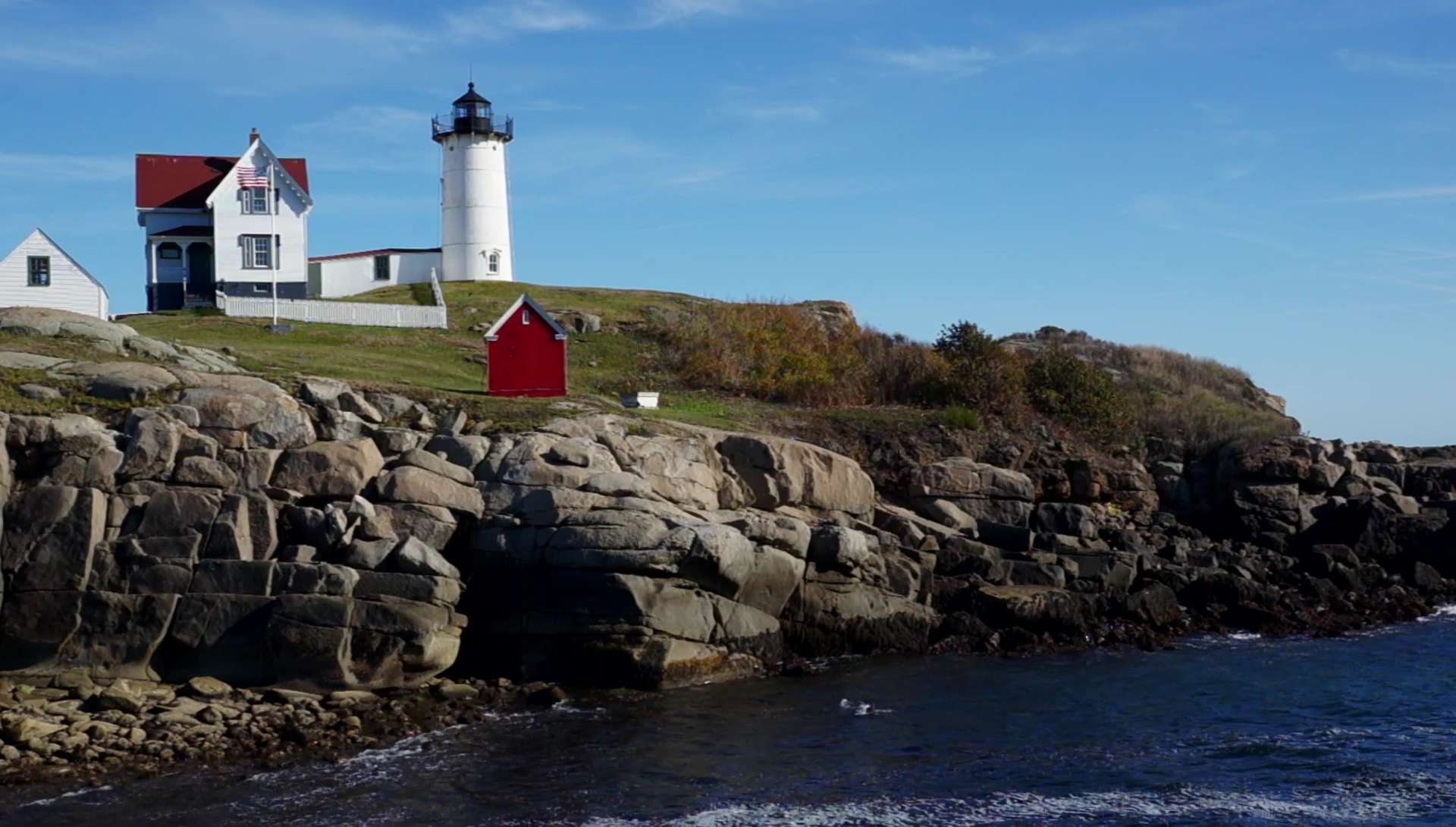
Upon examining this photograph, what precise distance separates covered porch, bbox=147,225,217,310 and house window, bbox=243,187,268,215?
183cm

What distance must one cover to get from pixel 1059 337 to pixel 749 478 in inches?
1025

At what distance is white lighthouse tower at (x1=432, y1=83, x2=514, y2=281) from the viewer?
55375 mm

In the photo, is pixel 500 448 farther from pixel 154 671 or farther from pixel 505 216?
pixel 505 216

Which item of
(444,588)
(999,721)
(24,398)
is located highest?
(24,398)

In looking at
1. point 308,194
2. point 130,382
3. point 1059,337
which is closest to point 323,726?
point 130,382

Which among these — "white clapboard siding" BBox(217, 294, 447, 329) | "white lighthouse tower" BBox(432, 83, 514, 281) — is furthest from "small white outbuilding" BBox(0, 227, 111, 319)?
"white lighthouse tower" BBox(432, 83, 514, 281)

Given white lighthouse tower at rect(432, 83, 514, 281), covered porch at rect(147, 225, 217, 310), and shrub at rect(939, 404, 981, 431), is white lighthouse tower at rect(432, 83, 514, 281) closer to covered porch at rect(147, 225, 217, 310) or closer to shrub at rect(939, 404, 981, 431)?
covered porch at rect(147, 225, 217, 310)

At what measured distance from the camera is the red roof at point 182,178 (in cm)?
4819

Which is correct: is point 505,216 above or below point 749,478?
above

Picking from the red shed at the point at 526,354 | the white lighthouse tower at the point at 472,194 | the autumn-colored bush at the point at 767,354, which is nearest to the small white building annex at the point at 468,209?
the white lighthouse tower at the point at 472,194

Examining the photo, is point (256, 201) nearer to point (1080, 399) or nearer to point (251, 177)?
point (251, 177)

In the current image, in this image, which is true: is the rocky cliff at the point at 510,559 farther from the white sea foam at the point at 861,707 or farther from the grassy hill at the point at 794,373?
the grassy hill at the point at 794,373

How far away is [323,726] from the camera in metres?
19.1

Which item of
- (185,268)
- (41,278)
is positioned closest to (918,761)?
(41,278)
